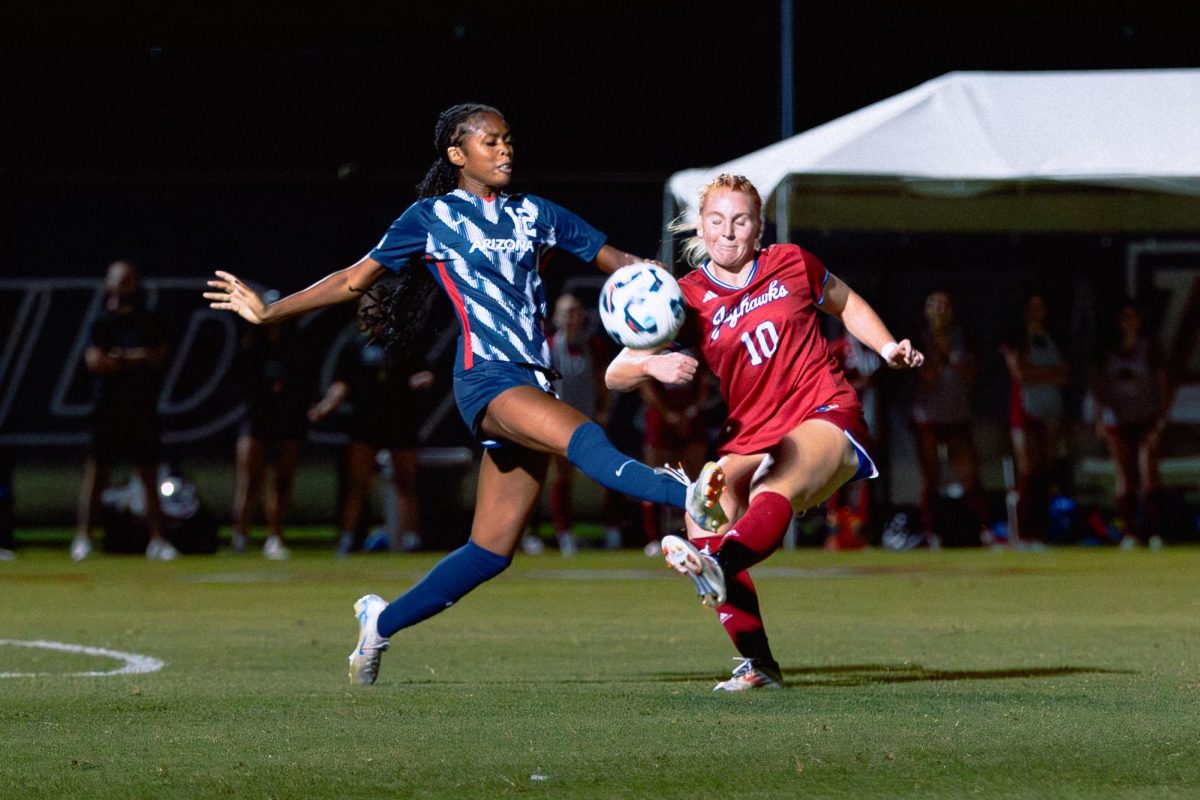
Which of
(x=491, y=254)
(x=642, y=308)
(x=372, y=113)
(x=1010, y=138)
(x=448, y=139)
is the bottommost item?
(x=642, y=308)

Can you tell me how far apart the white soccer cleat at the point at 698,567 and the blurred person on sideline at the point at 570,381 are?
9.90m

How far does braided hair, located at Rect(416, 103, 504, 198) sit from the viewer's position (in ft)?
24.0

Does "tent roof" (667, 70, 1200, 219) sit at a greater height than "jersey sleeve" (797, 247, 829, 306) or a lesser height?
greater

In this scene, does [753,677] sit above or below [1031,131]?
below

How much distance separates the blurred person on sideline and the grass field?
3624 millimetres

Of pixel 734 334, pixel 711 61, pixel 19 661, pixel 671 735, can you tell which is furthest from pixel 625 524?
pixel 671 735

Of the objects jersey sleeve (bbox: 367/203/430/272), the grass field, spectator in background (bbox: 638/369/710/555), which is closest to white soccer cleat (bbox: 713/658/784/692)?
the grass field

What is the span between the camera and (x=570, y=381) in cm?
1667

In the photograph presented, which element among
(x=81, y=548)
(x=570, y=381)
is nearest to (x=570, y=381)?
(x=570, y=381)

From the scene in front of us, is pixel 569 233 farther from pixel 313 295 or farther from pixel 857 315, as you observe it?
pixel 857 315

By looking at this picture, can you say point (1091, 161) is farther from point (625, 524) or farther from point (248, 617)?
point (248, 617)

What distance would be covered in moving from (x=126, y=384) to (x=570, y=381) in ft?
11.5

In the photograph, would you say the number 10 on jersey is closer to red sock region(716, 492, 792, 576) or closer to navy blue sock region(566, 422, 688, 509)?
red sock region(716, 492, 792, 576)

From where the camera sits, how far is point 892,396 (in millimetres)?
18266
